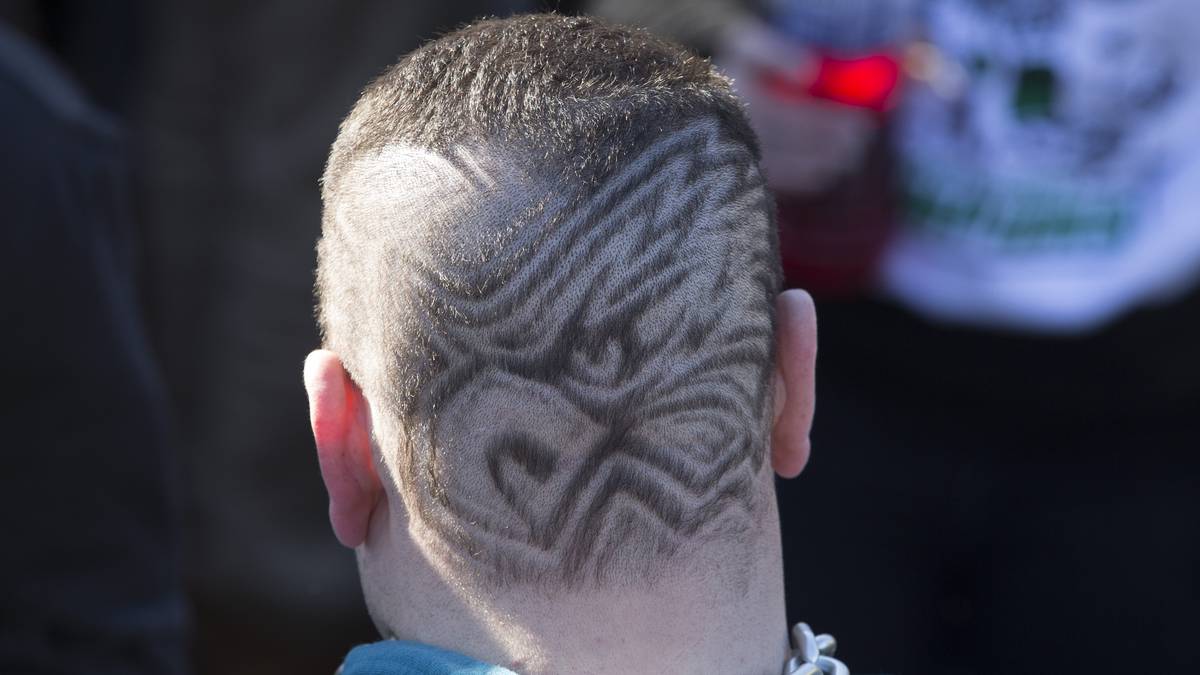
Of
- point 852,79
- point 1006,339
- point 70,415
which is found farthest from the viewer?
point 1006,339

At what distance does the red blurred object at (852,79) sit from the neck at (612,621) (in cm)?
136

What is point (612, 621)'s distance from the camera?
4.00 ft

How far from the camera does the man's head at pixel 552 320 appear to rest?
1.23 metres

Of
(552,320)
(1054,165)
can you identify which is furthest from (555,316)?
(1054,165)

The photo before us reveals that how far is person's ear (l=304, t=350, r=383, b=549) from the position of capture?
4.25ft

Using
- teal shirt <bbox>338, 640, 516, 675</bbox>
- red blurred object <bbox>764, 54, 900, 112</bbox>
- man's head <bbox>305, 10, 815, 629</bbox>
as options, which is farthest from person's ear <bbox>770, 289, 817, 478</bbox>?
red blurred object <bbox>764, 54, 900, 112</bbox>

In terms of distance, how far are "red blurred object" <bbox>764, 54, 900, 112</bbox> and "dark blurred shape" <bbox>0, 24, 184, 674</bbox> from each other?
1.17m

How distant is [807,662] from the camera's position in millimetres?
1290

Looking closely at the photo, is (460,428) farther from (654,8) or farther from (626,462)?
(654,8)

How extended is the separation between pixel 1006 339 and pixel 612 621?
169cm

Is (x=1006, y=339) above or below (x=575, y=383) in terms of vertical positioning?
below

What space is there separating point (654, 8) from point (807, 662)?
5.42 ft

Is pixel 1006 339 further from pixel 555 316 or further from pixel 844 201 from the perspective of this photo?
pixel 555 316

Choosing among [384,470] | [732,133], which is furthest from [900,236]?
[384,470]
